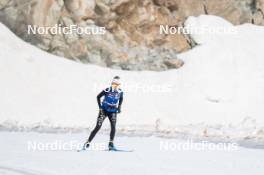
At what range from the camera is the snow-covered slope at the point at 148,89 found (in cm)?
2333

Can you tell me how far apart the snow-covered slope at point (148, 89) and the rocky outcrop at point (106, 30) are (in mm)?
700

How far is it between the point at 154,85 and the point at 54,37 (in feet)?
20.6

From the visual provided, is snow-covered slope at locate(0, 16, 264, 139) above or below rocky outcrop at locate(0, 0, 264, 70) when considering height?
below

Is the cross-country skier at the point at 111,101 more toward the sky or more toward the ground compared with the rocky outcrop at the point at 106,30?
more toward the ground

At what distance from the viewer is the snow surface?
773 cm

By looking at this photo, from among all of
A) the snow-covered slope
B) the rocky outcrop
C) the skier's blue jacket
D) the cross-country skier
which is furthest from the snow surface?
the rocky outcrop

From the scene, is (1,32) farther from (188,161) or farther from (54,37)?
(188,161)

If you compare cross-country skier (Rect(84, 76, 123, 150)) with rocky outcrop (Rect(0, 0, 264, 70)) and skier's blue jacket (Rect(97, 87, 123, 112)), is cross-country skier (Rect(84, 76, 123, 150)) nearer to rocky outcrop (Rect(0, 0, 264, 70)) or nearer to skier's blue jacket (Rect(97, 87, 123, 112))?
skier's blue jacket (Rect(97, 87, 123, 112))

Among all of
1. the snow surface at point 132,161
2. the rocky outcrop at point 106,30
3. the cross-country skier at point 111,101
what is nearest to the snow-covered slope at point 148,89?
the rocky outcrop at point 106,30

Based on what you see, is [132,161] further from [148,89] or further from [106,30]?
[106,30]

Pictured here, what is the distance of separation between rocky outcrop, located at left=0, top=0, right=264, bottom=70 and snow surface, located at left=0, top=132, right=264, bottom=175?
16.8m

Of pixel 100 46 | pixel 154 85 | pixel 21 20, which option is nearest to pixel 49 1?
pixel 21 20

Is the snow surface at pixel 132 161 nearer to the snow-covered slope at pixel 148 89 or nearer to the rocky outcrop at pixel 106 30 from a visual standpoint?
the snow-covered slope at pixel 148 89

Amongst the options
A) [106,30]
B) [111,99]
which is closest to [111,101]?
[111,99]
